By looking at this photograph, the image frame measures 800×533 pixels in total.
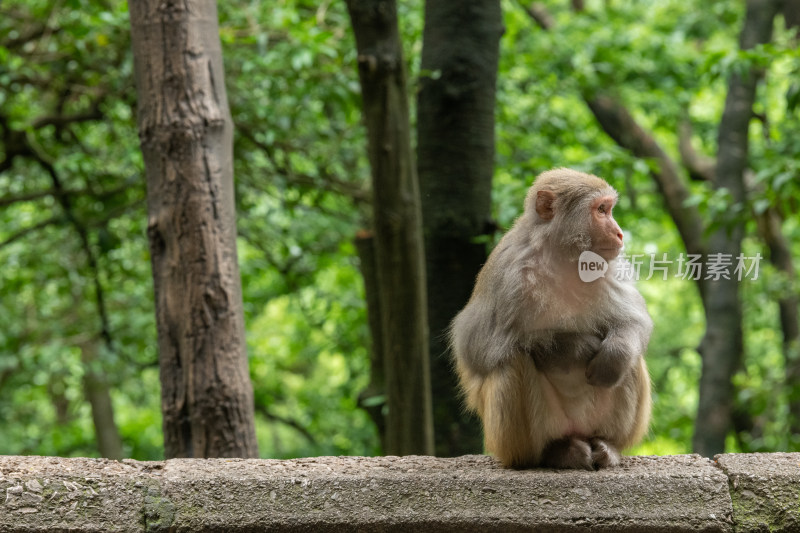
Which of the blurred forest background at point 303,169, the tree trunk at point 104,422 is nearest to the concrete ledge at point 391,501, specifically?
the blurred forest background at point 303,169

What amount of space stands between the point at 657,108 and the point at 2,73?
6.99 m

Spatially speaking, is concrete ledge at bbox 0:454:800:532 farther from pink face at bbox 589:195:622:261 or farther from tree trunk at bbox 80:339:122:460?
tree trunk at bbox 80:339:122:460

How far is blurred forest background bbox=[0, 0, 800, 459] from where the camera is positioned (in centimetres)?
652

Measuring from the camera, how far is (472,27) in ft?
17.5

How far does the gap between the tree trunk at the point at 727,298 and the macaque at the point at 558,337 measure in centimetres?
536

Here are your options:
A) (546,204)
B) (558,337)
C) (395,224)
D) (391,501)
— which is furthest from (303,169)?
(391,501)

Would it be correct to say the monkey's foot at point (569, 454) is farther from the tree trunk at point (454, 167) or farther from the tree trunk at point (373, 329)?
the tree trunk at point (373, 329)

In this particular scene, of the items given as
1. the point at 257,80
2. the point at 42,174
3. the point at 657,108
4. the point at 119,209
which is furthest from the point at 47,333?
the point at 657,108

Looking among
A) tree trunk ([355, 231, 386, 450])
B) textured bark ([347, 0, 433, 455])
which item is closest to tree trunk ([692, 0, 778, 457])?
tree trunk ([355, 231, 386, 450])

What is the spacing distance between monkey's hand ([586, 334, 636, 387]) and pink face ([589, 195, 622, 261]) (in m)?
0.33

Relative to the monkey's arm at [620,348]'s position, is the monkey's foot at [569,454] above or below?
below

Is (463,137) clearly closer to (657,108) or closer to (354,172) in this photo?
(354,172)

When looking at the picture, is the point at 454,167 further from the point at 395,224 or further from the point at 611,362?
the point at 611,362

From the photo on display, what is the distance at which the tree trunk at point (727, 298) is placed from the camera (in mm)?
8461
